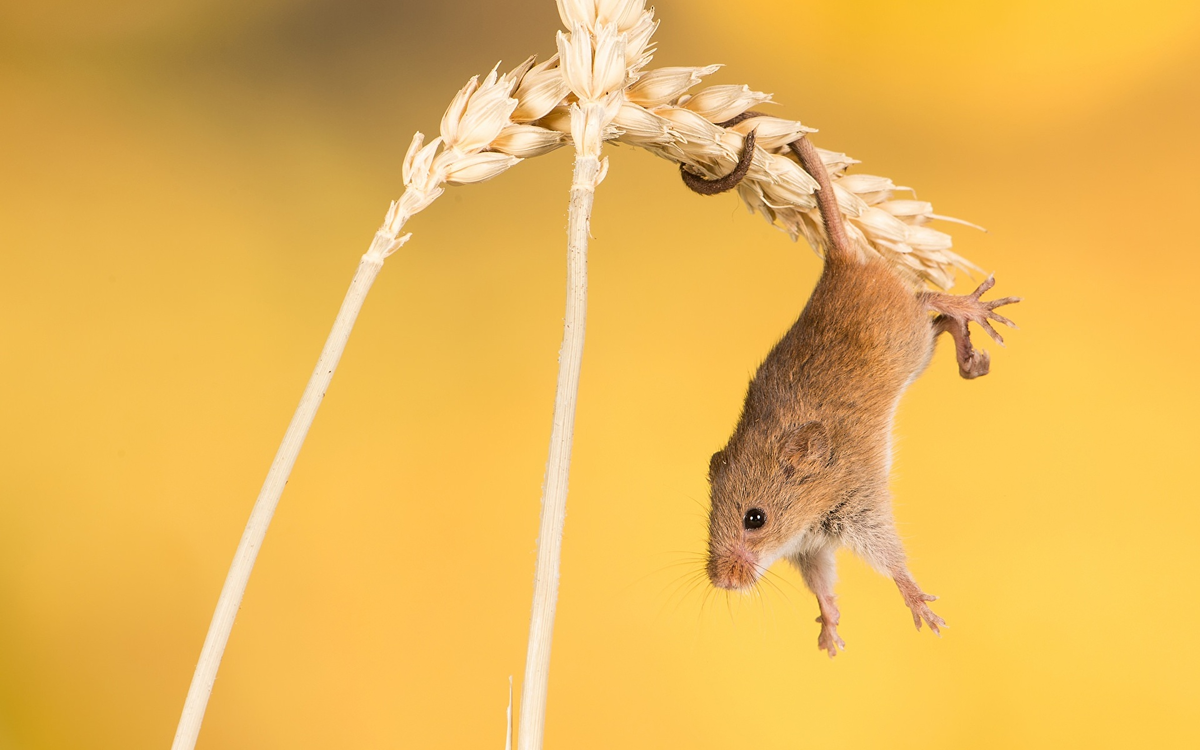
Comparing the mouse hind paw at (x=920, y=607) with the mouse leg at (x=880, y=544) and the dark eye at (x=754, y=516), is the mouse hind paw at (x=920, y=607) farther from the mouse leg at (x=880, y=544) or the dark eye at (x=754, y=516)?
the dark eye at (x=754, y=516)

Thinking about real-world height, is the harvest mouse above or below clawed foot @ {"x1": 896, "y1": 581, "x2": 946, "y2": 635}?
above

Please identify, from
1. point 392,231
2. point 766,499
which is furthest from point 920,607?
point 392,231

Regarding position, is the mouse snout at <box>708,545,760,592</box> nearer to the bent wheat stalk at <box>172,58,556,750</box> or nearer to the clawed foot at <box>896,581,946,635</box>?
the clawed foot at <box>896,581,946,635</box>

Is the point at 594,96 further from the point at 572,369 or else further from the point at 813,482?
the point at 813,482

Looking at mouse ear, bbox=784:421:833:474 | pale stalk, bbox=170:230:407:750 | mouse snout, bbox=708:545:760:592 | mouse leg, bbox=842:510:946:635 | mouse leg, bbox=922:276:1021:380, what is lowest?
pale stalk, bbox=170:230:407:750

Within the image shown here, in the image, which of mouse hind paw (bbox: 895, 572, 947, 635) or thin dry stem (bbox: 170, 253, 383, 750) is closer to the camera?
thin dry stem (bbox: 170, 253, 383, 750)

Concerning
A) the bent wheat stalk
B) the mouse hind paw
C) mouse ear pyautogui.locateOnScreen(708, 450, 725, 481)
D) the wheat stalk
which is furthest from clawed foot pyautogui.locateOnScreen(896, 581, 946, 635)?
the bent wheat stalk
